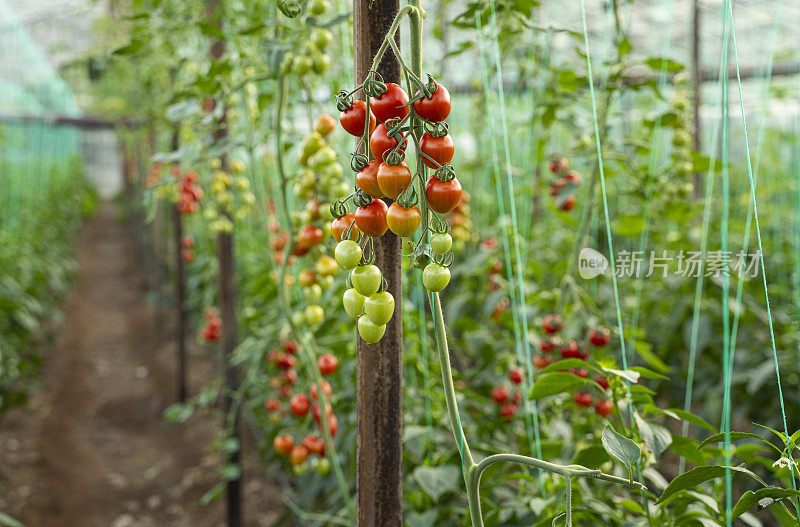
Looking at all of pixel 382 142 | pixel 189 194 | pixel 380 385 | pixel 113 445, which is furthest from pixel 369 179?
pixel 113 445

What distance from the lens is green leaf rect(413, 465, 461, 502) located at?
886 mm

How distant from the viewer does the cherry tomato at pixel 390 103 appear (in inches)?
18.6

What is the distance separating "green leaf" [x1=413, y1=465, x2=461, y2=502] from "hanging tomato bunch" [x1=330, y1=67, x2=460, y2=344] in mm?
475

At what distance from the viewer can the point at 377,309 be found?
478 millimetres

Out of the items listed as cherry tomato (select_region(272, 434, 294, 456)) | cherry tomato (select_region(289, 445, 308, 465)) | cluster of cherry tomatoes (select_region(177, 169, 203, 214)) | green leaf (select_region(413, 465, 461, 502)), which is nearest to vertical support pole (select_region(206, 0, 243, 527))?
cluster of cherry tomatoes (select_region(177, 169, 203, 214))

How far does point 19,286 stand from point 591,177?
297 centimetres

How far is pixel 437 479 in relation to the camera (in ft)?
2.99

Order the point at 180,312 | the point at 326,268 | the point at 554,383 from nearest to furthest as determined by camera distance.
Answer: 1. the point at 554,383
2. the point at 326,268
3. the point at 180,312

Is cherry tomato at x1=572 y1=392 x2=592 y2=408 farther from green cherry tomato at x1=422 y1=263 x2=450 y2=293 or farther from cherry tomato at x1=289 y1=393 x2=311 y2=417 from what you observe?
green cherry tomato at x1=422 y1=263 x2=450 y2=293

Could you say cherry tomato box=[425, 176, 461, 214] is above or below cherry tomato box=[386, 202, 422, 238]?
above

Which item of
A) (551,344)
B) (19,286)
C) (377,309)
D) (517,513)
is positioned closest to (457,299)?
(551,344)

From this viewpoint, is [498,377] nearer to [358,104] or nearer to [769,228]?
[358,104]

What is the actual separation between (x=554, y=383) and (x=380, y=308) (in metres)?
0.27

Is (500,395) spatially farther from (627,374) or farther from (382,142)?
(382,142)
